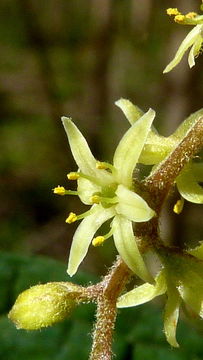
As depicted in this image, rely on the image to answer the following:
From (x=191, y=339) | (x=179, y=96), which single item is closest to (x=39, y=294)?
(x=191, y=339)

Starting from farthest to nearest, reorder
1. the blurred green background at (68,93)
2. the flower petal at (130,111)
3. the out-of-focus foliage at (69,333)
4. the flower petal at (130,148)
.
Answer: the blurred green background at (68,93) < the out-of-focus foliage at (69,333) < the flower petal at (130,111) < the flower petal at (130,148)

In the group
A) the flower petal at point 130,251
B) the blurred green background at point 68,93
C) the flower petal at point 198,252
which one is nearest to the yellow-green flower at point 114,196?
the flower petal at point 130,251

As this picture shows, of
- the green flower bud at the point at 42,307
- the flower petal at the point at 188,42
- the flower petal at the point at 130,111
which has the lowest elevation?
the green flower bud at the point at 42,307

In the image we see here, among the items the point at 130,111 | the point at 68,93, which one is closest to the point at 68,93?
the point at 68,93

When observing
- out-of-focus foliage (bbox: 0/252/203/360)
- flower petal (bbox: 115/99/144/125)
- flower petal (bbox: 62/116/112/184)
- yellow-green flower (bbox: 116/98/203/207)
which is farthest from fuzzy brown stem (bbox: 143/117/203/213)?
out-of-focus foliage (bbox: 0/252/203/360)

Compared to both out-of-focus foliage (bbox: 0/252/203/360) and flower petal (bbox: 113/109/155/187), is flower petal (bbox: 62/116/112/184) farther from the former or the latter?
out-of-focus foliage (bbox: 0/252/203/360)

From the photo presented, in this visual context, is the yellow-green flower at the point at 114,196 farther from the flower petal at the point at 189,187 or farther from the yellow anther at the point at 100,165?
the flower petal at the point at 189,187
